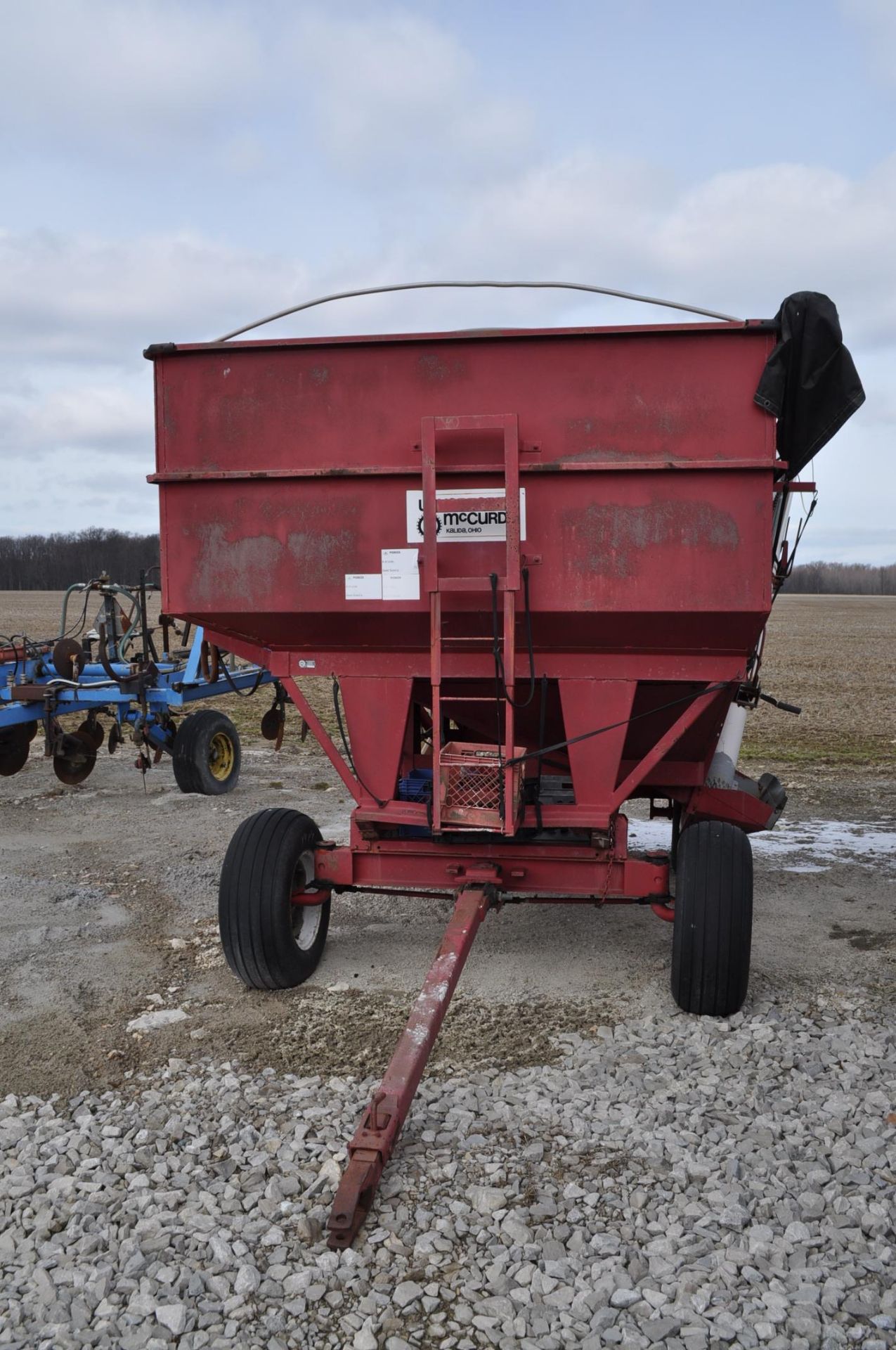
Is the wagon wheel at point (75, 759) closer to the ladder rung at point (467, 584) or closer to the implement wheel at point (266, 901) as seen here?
the implement wheel at point (266, 901)

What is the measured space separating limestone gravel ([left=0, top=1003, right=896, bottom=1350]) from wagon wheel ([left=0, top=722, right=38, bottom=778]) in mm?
5541

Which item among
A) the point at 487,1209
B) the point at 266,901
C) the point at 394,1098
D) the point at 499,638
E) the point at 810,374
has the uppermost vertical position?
the point at 810,374

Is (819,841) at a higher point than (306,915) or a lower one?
lower

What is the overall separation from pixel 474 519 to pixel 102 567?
2733cm

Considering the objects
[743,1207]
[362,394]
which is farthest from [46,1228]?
[362,394]

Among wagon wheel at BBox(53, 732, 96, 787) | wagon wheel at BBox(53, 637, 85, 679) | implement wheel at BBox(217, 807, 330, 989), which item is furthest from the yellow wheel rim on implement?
implement wheel at BBox(217, 807, 330, 989)

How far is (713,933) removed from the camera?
429 centimetres

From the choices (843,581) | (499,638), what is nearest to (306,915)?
(499,638)

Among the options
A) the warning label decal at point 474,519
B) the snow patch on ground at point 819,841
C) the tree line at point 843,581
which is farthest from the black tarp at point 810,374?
the tree line at point 843,581

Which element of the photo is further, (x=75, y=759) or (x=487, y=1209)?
(x=75, y=759)

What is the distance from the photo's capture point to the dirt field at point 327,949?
166 inches

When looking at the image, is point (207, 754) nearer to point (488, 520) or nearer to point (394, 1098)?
point (488, 520)

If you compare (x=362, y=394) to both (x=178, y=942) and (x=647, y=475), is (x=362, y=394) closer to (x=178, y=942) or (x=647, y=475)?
(x=647, y=475)

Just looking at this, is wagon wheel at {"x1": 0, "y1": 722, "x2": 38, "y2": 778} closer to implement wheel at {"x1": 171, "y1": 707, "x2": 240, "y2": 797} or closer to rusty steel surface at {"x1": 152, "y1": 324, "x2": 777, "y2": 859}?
implement wheel at {"x1": 171, "y1": 707, "x2": 240, "y2": 797}
